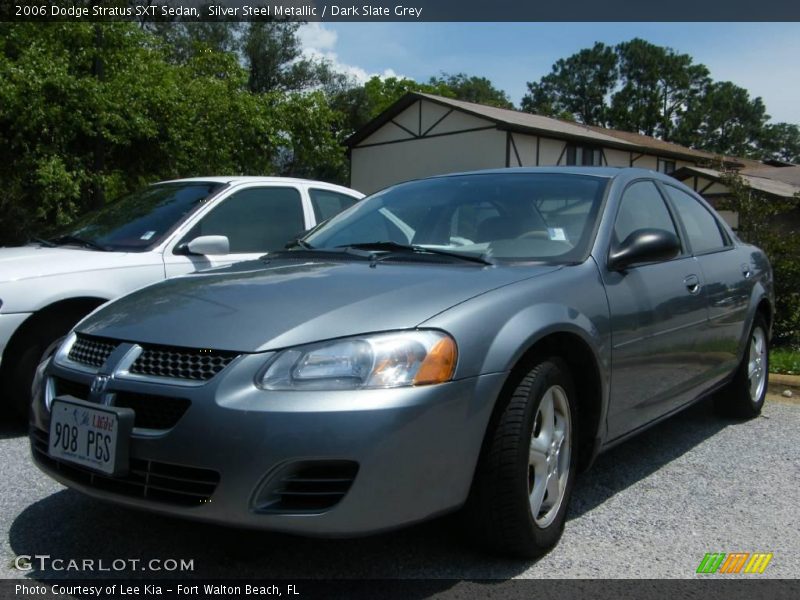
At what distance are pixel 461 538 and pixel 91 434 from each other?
51.0 inches

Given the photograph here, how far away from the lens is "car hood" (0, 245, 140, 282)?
418cm

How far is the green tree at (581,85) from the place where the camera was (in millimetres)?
73000

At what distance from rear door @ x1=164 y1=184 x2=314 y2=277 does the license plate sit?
2.28 m

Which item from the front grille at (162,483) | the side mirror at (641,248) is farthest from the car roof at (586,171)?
the front grille at (162,483)

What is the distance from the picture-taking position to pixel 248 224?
17.7ft

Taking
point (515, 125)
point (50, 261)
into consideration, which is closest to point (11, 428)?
point (50, 261)

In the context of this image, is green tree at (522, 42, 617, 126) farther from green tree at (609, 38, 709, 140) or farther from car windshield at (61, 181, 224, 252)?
car windshield at (61, 181, 224, 252)

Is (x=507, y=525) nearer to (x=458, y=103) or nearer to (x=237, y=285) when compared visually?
(x=237, y=285)

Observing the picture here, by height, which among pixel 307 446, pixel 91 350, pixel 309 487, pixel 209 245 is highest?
pixel 209 245

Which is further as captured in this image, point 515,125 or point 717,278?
point 515,125

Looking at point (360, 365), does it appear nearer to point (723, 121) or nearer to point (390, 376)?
point (390, 376)

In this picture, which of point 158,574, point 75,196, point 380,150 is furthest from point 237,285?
point 380,150

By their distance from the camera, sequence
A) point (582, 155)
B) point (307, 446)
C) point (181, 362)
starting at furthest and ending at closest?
point (582, 155) → point (181, 362) → point (307, 446)

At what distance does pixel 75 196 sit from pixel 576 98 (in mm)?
69269
